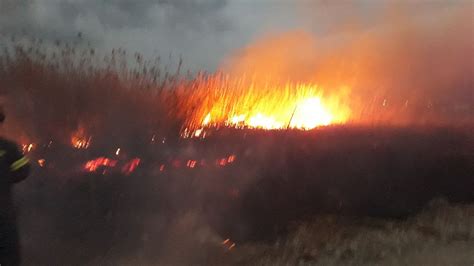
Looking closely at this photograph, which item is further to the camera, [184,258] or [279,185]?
[279,185]

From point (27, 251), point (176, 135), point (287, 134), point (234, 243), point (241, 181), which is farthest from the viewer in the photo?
point (176, 135)

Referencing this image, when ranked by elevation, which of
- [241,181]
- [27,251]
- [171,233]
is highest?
[241,181]

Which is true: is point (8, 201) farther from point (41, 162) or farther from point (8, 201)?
point (41, 162)

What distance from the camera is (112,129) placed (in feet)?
26.4

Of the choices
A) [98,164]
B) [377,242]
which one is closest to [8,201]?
[98,164]

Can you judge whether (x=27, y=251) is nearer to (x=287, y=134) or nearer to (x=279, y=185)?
(x=279, y=185)

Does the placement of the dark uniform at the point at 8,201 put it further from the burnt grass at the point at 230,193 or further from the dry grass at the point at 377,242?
the dry grass at the point at 377,242

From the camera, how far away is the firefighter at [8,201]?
354 centimetres

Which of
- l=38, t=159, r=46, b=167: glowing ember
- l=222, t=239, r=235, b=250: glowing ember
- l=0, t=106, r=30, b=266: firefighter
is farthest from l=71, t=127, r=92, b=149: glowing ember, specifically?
l=0, t=106, r=30, b=266: firefighter

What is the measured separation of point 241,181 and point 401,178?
7.76ft

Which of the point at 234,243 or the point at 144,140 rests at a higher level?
the point at 144,140

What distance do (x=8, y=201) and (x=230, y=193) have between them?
3383 mm

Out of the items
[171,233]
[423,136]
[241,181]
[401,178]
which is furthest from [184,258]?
[423,136]

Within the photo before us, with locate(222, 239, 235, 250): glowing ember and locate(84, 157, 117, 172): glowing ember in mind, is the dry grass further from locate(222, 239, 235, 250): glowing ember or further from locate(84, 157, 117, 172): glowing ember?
locate(84, 157, 117, 172): glowing ember
